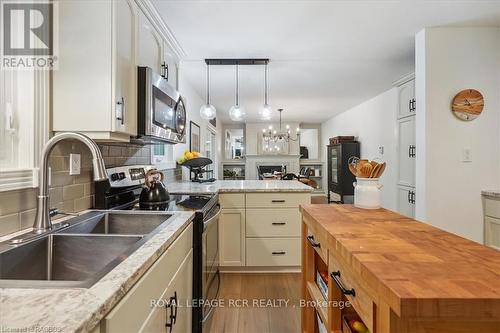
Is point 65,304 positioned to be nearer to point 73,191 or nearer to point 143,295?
point 143,295

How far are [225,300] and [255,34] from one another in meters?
2.32

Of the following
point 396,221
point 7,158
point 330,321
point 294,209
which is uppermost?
point 7,158

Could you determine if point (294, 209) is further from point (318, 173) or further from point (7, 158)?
point (318, 173)

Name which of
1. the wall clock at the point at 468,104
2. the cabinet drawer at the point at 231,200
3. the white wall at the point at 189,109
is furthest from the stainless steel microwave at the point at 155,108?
the wall clock at the point at 468,104

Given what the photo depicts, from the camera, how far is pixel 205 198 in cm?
208

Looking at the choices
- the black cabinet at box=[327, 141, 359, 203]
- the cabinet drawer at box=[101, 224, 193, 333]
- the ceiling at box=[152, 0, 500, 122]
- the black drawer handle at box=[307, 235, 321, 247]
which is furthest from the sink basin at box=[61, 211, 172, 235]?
the black cabinet at box=[327, 141, 359, 203]

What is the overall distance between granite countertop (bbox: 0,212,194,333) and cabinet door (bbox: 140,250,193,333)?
229 mm

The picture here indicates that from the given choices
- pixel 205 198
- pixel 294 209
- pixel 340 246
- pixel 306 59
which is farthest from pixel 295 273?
pixel 306 59

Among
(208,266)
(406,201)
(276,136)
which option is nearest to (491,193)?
(406,201)

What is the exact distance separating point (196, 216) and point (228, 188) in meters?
1.15

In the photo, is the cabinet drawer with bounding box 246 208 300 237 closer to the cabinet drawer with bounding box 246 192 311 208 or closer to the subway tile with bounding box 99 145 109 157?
the cabinet drawer with bounding box 246 192 311 208

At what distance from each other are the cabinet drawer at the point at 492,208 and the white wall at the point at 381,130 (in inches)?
66.5

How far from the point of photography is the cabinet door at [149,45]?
1642 millimetres

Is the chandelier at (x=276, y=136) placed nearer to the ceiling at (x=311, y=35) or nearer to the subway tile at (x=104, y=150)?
the ceiling at (x=311, y=35)
